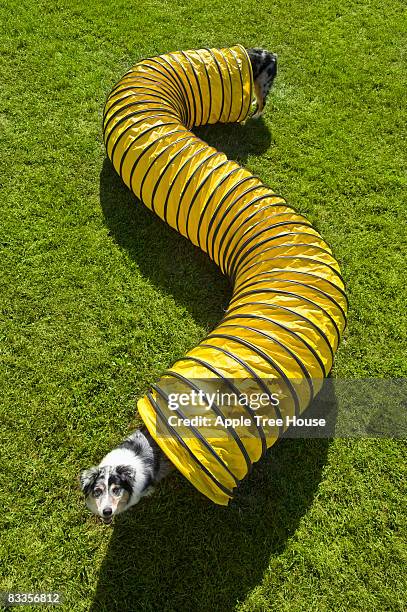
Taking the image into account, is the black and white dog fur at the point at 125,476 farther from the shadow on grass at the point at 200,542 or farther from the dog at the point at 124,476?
the shadow on grass at the point at 200,542

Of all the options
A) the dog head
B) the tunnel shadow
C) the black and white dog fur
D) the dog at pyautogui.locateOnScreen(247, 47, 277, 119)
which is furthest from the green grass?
the dog head

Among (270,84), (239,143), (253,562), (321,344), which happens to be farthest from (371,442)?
(270,84)

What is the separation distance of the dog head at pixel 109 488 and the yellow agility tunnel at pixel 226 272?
37 centimetres

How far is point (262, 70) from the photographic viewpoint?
6297 millimetres

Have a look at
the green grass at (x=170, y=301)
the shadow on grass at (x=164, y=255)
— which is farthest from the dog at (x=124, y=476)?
the shadow on grass at (x=164, y=255)

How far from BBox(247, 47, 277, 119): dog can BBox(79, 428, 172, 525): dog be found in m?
4.64

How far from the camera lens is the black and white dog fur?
3.50 metres

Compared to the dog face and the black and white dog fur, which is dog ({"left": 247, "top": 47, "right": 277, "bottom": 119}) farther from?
the dog face

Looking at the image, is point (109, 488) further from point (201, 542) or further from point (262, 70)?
point (262, 70)

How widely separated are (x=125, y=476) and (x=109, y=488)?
0.43 ft

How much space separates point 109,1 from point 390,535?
792 cm

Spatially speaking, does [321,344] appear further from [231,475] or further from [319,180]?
[319,180]

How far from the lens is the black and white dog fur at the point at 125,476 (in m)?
3.50

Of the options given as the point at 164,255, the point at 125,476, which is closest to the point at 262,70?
the point at 164,255
